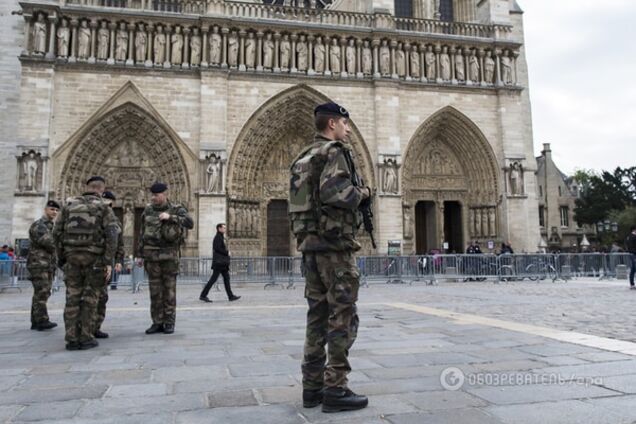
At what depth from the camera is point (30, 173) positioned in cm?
1839

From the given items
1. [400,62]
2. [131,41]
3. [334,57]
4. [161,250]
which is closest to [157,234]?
[161,250]

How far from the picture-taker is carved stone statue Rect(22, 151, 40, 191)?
60.3ft

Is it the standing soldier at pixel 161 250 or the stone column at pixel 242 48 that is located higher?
the stone column at pixel 242 48

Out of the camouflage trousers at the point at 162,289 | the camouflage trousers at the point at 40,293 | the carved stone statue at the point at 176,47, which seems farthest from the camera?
the carved stone statue at the point at 176,47

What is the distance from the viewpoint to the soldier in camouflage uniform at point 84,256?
517 centimetres

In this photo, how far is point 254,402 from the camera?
3.05m

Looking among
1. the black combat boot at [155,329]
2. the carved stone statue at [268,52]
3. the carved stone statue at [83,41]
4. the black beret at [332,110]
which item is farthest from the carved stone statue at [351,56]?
the black beret at [332,110]

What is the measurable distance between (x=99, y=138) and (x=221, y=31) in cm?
650

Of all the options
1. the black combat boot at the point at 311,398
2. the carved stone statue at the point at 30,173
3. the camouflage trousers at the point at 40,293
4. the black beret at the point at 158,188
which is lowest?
the black combat boot at the point at 311,398

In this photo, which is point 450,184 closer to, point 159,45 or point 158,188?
point 159,45

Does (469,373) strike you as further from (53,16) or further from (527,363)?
(53,16)

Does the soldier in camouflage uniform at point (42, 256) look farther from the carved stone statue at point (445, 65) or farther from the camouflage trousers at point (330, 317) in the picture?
the carved stone statue at point (445, 65)

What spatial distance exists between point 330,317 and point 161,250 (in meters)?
3.88

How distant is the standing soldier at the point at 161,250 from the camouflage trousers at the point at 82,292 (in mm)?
869
